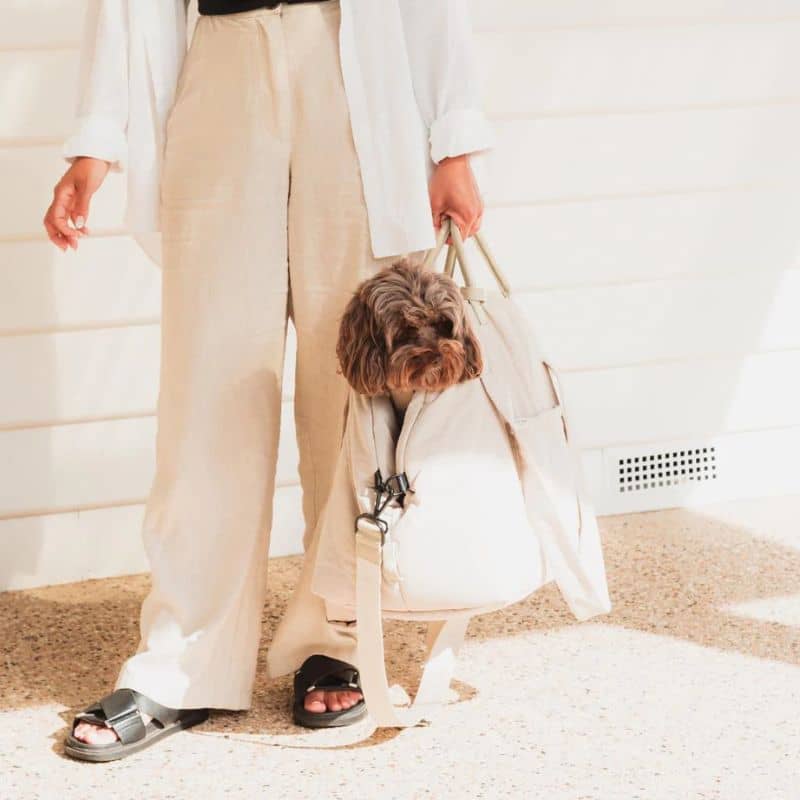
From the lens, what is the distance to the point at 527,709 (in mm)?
2150

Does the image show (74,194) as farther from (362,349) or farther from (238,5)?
(362,349)

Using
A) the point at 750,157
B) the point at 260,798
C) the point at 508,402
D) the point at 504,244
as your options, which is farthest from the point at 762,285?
the point at 260,798

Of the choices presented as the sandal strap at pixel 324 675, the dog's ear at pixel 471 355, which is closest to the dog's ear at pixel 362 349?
the dog's ear at pixel 471 355

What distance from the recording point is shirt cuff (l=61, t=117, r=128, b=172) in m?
1.97

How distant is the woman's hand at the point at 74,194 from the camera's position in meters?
1.98

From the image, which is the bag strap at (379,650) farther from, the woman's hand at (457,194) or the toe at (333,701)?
the woman's hand at (457,194)

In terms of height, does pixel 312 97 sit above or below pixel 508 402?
above

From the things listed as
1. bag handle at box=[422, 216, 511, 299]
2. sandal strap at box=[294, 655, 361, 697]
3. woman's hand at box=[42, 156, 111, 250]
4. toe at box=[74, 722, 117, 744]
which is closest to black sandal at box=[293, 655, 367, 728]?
sandal strap at box=[294, 655, 361, 697]

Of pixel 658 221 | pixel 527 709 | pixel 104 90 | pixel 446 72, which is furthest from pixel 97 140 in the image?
pixel 658 221

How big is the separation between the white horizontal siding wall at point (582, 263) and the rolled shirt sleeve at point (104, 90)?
871 millimetres

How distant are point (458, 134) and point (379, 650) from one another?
76 cm

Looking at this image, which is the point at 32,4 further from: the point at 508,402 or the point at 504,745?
the point at 504,745

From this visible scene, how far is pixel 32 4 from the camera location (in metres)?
2.80

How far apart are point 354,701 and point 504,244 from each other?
1345 millimetres
